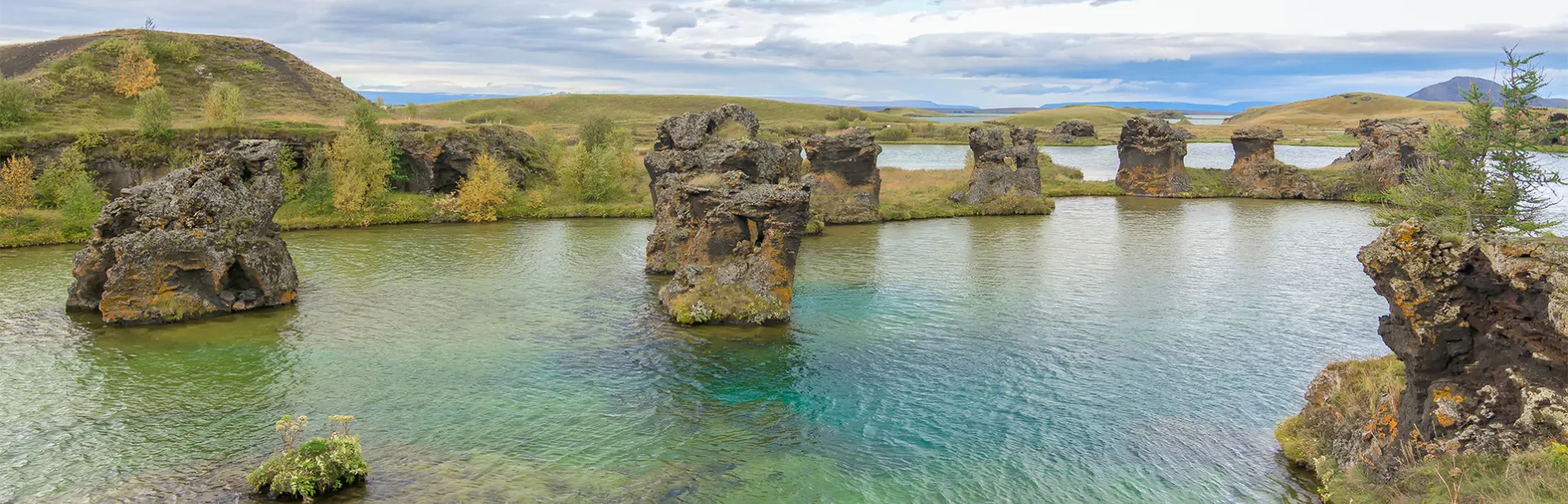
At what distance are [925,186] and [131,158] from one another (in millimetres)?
63939

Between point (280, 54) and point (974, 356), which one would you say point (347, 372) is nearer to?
point (974, 356)

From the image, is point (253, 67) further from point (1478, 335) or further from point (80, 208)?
point (1478, 335)

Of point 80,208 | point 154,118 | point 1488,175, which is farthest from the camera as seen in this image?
point 154,118

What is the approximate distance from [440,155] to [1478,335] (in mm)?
71524

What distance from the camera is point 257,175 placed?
4125 cm

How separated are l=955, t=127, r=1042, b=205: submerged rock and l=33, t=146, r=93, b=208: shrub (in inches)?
2511

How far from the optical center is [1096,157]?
158 meters

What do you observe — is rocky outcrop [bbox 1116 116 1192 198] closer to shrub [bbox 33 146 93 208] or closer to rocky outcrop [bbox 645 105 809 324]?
rocky outcrop [bbox 645 105 809 324]

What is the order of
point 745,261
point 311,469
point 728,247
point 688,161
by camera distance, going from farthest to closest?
point 688,161
point 728,247
point 745,261
point 311,469

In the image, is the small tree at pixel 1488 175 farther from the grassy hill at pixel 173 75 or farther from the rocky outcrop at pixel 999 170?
the grassy hill at pixel 173 75

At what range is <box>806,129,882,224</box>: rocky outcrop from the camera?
68.7 m

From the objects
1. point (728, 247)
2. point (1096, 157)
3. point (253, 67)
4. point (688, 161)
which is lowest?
point (728, 247)

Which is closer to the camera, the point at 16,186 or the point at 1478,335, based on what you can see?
the point at 1478,335

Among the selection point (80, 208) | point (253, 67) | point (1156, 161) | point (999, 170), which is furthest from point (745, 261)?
point (253, 67)
